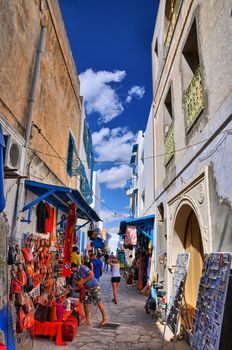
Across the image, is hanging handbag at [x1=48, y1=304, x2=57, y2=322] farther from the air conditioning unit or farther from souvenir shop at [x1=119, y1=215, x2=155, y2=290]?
souvenir shop at [x1=119, y1=215, x2=155, y2=290]

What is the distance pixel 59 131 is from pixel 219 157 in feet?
23.2

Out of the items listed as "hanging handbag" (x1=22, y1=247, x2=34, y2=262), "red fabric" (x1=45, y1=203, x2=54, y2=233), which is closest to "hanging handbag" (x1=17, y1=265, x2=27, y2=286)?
"hanging handbag" (x1=22, y1=247, x2=34, y2=262)

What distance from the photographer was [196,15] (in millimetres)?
5480

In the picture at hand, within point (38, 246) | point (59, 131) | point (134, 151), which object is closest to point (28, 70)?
point (59, 131)

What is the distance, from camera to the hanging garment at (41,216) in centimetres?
763

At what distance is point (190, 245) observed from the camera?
22.3 feet

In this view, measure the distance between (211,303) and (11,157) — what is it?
158 inches

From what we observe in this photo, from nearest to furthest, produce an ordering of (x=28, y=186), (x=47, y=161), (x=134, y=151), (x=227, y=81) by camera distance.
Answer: (x=227, y=81) < (x=28, y=186) < (x=47, y=161) < (x=134, y=151)

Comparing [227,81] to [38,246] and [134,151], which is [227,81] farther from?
[134,151]

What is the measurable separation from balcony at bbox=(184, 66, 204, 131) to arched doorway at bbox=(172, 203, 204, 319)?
1862 millimetres

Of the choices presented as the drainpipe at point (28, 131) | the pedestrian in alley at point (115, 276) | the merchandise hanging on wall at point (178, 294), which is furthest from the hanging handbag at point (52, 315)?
the pedestrian in alley at point (115, 276)

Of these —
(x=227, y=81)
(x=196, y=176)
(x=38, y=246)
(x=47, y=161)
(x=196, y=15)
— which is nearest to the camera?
(x=227, y=81)

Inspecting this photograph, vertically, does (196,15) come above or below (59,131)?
above

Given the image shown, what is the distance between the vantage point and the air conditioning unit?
499 centimetres
